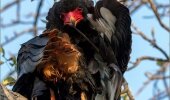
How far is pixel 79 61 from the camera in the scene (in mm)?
3494

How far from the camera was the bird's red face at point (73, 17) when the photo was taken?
3971 mm

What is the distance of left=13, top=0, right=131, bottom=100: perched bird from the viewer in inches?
133

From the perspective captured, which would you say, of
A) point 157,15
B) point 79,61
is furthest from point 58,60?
point 157,15

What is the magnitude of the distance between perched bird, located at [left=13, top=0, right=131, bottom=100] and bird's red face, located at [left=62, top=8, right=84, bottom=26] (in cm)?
14

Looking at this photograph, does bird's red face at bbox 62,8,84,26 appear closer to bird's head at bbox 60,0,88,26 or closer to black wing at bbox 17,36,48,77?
bird's head at bbox 60,0,88,26

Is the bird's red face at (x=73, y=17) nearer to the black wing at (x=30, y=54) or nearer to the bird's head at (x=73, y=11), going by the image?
the bird's head at (x=73, y=11)

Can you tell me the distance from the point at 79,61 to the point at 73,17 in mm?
602

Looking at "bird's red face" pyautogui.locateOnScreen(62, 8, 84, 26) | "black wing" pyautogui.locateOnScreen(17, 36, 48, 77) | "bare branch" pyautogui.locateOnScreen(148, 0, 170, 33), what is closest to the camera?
"black wing" pyautogui.locateOnScreen(17, 36, 48, 77)

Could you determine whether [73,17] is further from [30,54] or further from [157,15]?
[157,15]

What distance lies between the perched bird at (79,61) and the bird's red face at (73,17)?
0.44ft

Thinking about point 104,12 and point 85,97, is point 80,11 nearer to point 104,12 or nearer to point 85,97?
point 104,12

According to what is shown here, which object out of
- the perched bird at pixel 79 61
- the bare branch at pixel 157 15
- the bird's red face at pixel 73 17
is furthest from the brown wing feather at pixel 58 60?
the bare branch at pixel 157 15

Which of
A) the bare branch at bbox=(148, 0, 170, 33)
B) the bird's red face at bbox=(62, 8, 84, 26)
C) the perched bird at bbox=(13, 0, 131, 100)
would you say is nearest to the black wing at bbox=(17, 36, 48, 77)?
the perched bird at bbox=(13, 0, 131, 100)

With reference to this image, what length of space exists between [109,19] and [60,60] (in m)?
0.51
